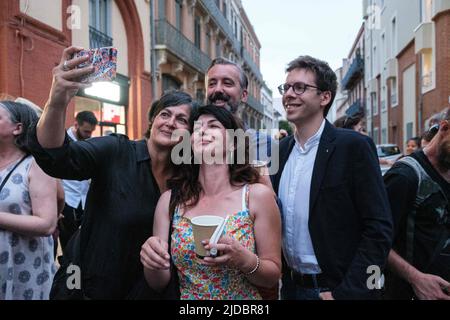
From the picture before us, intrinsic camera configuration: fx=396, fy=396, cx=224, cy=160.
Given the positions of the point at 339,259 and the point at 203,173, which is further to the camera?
the point at 203,173

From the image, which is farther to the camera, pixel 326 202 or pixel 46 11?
pixel 46 11

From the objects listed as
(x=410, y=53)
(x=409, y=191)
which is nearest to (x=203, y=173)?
(x=409, y=191)

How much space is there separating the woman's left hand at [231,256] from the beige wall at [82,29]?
890cm

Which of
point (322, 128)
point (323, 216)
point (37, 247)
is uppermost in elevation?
point (322, 128)

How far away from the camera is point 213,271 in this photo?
1975mm

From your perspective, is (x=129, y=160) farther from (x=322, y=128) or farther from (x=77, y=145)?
(x=322, y=128)

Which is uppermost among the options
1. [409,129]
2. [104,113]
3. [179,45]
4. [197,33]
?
[197,33]

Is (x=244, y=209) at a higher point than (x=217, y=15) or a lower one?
lower

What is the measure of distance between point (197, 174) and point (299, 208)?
0.61 m

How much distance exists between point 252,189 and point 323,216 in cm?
40

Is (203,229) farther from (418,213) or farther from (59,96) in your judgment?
(418,213)

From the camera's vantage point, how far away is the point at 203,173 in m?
2.24

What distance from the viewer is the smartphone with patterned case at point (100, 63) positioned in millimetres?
1731

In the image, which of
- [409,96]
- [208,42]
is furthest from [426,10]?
[208,42]
